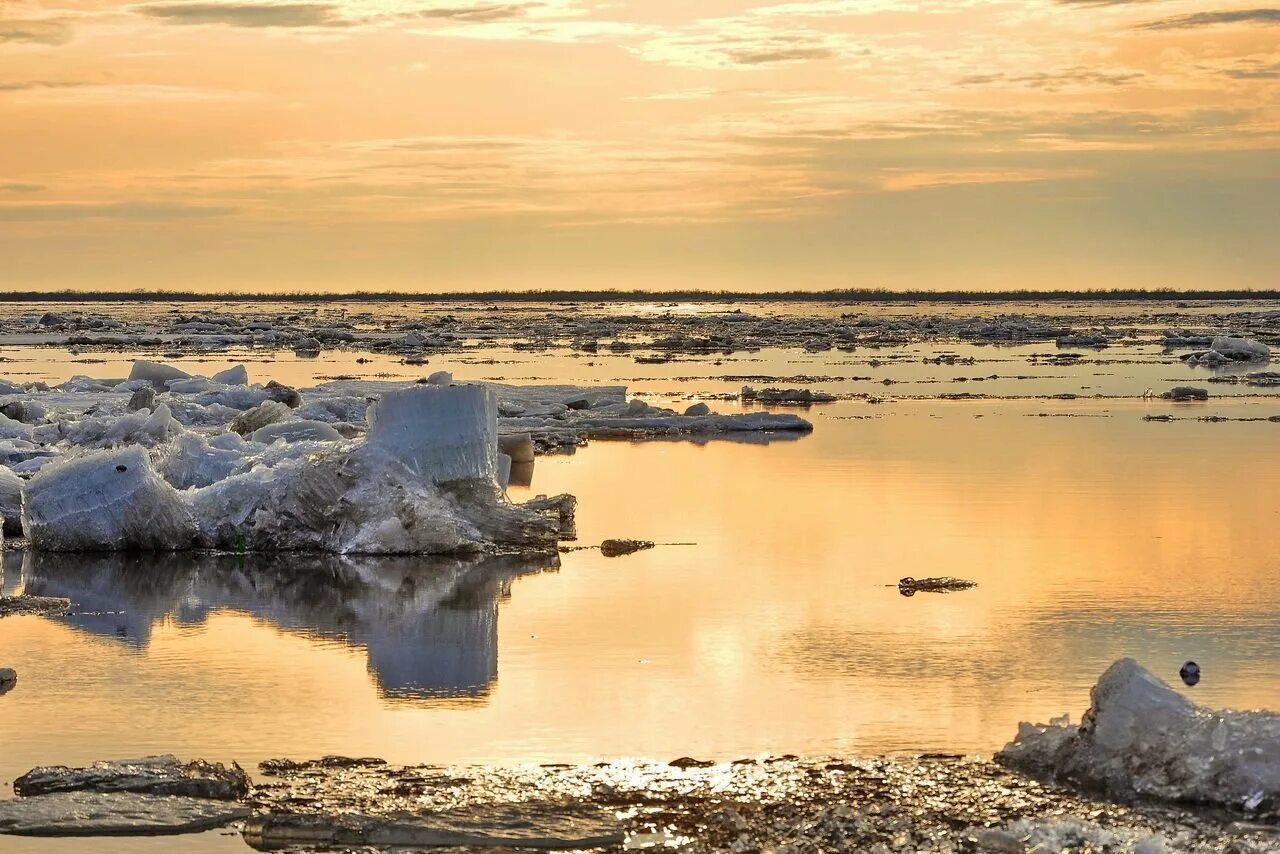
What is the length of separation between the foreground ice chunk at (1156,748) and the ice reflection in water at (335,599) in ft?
7.36

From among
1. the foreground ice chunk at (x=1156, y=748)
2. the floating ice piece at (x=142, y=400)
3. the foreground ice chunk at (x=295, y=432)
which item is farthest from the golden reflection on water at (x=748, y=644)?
the floating ice piece at (x=142, y=400)

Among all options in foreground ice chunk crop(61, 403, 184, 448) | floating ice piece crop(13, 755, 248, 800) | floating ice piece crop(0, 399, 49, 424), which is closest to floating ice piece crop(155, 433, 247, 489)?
foreground ice chunk crop(61, 403, 184, 448)

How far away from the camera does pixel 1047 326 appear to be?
56750 millimetres

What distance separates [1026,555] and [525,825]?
5.35 m

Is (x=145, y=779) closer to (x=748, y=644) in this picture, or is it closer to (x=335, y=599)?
(x=748, y=644)

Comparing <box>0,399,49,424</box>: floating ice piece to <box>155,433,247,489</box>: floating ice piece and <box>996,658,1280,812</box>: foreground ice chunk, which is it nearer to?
<box>155,433,247,489</box>: floating ice piece

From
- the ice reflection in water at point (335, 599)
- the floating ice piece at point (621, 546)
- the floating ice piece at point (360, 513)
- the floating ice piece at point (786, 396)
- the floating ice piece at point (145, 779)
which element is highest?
the floating ice piece at point (786, 396)

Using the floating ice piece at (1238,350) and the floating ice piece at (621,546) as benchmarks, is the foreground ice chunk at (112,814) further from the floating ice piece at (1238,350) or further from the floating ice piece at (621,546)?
the floating ice piece at (1238,350)

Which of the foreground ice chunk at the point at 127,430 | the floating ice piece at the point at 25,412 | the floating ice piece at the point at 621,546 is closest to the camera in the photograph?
the floating ice piece at the point at 621,546

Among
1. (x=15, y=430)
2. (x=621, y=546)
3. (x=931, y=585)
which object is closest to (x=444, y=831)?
(x=931, y=585)

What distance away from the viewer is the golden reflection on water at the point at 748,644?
6.06 meters

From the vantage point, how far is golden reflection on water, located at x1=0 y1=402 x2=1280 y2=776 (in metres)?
6.06

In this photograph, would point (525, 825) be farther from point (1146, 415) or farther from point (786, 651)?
point (1146, 415)

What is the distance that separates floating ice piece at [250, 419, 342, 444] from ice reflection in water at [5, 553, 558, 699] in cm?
395
